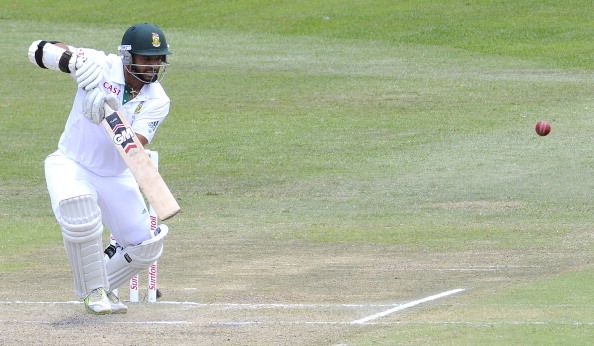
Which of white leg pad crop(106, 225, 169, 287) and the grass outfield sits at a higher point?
white leg pad crop(106, 225, 169, 287)

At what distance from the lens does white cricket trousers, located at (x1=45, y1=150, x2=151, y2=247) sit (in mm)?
7809

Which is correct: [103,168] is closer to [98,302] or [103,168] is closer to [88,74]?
[88,74]

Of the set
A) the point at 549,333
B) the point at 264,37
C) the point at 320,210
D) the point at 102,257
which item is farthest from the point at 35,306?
the point at 264,37

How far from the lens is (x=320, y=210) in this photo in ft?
42.3

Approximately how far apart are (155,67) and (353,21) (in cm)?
2225

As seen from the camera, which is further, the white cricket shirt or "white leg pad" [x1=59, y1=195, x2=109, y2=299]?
the white cricket shirt

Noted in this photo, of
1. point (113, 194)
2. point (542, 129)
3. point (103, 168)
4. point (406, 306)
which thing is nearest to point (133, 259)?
point (113, 194)

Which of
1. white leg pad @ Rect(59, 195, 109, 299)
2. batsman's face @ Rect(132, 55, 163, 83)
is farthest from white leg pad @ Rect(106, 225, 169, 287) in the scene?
batsman's face @ Rect(132, 55, 163, 83)

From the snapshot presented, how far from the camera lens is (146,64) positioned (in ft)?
26.1

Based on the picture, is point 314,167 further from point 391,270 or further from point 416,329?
point 416,329

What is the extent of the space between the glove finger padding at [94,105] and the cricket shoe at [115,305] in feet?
3.53

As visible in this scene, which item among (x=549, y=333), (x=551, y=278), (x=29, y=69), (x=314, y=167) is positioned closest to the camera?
(x=549, y=333)

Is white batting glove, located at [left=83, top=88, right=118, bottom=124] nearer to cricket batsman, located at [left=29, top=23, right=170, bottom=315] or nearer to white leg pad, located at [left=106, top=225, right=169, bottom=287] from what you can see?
cricket batsman, located at [left=29, top=23, right=170, bottom=315]

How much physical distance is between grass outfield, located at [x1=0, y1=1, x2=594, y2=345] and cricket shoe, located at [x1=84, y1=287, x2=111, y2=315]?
0.56m
